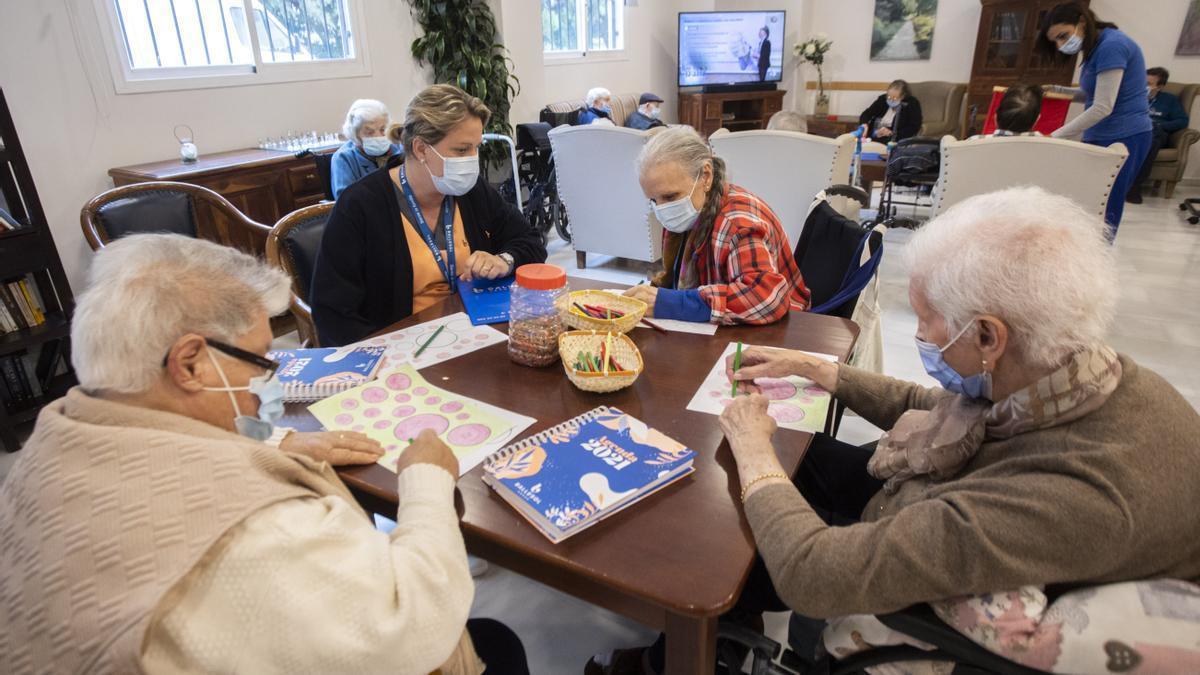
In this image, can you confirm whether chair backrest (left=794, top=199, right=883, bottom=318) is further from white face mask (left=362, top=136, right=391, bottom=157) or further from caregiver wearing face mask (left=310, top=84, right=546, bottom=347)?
white face mask (left=362, top=136, right=391, bottom=157)

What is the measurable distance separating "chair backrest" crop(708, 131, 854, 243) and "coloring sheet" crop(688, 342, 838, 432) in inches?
94.1

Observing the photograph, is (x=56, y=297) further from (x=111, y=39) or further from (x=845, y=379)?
(x=845, y=379)

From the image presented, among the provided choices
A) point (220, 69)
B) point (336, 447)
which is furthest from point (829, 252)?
point (220, 69)

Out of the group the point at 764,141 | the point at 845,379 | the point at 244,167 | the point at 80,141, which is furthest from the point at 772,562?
the point at 80,141

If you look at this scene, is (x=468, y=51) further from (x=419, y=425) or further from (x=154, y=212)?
(x=419, y=425)

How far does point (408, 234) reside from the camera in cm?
189

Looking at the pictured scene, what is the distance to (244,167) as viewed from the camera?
134 inches

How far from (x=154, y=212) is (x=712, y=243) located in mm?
2422

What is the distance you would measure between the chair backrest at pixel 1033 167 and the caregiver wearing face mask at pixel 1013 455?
265 centimetres

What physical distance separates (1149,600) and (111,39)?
4.43m

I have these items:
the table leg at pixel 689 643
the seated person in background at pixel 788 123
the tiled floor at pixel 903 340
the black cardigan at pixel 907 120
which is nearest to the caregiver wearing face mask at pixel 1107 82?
the tiled floor at pixel 903 340

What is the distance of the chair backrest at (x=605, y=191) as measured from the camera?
3.91 meters

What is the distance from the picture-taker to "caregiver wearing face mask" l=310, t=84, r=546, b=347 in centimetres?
179

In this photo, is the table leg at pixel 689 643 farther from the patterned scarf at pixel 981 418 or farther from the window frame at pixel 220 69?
the window frame at pixel 220 69
